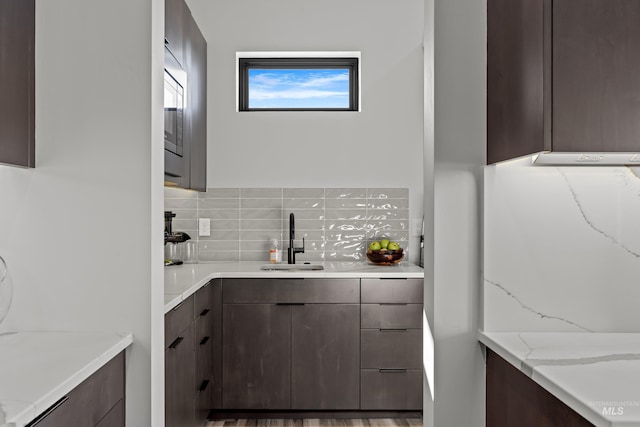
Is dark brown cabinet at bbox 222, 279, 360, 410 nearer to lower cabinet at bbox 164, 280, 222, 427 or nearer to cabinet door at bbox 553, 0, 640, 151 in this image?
lower cabinet at bbox 164, 280, 222, 427

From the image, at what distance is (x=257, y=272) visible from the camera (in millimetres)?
3254

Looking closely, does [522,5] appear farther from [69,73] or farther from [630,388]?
[69,73]

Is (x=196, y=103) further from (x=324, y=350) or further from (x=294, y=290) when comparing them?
(x=324, y=350)

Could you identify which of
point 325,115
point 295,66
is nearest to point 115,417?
point 325,115

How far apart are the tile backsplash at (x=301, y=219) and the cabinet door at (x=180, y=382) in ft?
4.26

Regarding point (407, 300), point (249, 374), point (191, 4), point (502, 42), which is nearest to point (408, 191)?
point (407, 300)

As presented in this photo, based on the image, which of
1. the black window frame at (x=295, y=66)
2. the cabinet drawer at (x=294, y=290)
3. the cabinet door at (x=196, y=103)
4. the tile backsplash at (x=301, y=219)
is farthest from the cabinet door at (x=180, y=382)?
the black window frame at (x=295, y=66)

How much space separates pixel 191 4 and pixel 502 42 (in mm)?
2838

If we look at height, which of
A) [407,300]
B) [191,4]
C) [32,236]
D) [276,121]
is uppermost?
[191,4]

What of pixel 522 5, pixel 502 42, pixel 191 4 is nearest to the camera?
pixel 522 5

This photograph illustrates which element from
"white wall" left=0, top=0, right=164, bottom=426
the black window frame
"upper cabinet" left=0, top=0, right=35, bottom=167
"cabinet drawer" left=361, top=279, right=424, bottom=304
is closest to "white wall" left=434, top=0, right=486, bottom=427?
"white wall" left=0, top=0, right=164, bottom=426

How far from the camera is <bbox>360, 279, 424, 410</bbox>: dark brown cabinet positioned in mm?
3264

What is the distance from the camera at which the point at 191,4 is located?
381cm

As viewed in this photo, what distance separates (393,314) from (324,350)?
1.55 ft
